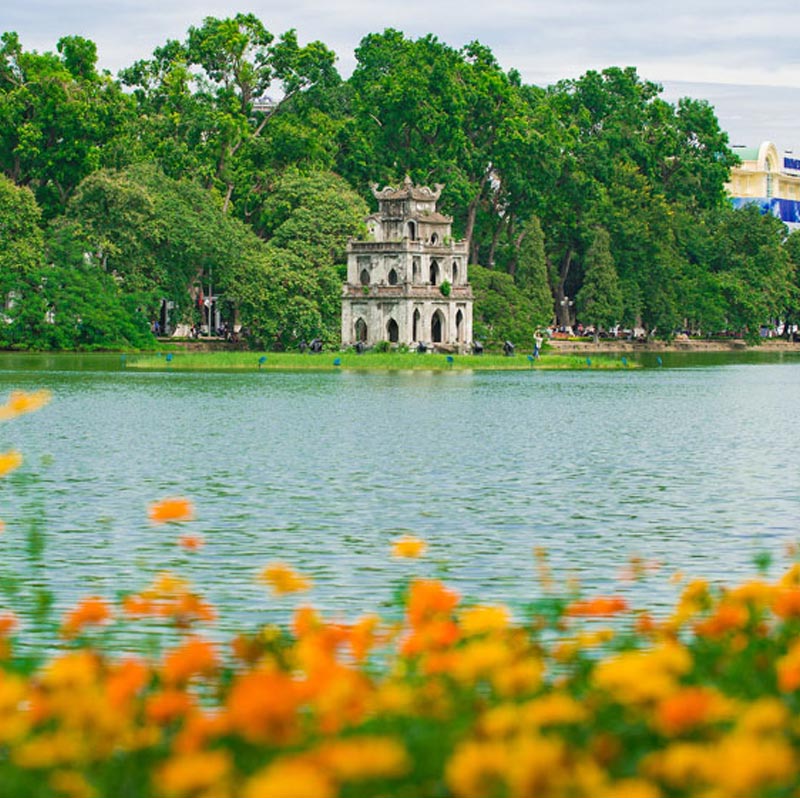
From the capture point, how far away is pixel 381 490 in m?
26.4

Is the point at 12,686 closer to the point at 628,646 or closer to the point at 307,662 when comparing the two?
the point at 307,662

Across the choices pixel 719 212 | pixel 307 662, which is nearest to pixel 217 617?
pixel 307 662

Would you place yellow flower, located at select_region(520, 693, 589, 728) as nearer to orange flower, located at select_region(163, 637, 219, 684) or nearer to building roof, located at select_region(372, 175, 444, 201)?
orange flower, located at select_region(163, 637, 219, 684)

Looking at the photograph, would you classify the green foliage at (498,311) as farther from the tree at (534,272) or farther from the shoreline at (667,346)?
the shoreline at (667,346)

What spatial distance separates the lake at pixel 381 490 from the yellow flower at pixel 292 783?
349cm

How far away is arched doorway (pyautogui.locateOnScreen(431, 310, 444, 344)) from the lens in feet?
286

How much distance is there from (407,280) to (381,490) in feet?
194

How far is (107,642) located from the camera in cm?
1295

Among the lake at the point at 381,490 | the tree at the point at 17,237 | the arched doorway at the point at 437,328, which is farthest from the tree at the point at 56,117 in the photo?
the lake at the point at 381,490

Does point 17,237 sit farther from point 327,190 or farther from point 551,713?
point 551,713

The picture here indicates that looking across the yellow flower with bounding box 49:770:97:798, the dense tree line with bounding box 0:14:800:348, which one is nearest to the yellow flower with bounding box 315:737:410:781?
the yellow flower with bounding box 49:770:97:798

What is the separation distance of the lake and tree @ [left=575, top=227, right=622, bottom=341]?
52508 millimetres

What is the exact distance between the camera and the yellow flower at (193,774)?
5180mm

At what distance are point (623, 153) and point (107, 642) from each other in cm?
10642
